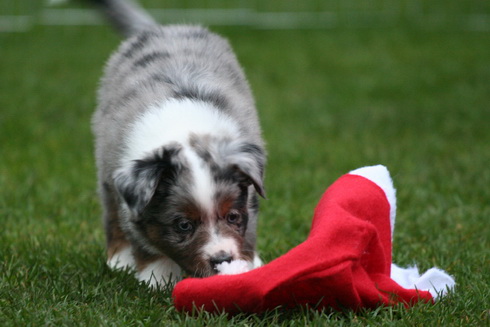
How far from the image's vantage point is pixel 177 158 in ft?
11.4

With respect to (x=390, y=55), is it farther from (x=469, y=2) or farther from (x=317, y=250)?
(x=317, y=250)

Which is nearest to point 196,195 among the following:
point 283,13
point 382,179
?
point 382,179

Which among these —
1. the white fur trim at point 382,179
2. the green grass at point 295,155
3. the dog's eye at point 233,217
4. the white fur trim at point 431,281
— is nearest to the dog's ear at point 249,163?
the dog's eye at point 233,217

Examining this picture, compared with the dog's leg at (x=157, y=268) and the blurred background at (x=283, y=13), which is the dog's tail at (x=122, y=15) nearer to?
the dog's leg at (x=157, y=268)

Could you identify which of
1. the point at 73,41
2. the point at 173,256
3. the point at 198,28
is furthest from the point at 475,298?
the point at 73,41

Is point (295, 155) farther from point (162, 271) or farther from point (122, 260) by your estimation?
point (162, 271)

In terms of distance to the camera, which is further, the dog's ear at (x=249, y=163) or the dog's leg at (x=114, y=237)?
the dog's leg at (x=114, y=237)

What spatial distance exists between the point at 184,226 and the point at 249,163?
42 cm

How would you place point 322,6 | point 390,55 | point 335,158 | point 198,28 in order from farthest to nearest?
point 322,6, point 390,55, point 335,158, point 198,28

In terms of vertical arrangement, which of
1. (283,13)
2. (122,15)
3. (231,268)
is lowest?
(283,13)

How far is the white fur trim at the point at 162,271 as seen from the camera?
390 cm

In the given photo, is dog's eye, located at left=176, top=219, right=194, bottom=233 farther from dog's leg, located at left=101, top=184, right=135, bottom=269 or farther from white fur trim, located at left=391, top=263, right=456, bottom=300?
white fur trim, located at left=391, top=263, right=456, bottom=300

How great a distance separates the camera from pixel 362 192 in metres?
3.63

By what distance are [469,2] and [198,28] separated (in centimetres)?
1226
